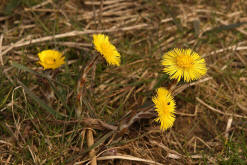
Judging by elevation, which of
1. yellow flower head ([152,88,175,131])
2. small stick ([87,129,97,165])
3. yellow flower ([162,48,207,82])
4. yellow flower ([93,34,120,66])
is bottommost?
small stick ([87,129,97,165])

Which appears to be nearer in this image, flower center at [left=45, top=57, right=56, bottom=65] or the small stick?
the small stick

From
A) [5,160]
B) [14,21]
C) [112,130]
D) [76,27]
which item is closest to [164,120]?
[112,130]

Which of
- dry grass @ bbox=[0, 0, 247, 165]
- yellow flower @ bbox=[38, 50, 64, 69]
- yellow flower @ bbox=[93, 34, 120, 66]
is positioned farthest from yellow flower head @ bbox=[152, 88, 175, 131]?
yellow flower @ bbox=[38, 50, 64, 69]

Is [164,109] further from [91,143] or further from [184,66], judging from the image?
[91,143]

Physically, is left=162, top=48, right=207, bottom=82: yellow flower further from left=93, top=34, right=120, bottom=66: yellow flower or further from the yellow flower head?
left=93, top=34, right=120, bottom=66: yellow flower

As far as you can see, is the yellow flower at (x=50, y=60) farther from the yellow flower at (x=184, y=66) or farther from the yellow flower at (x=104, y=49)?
the yellow flower at (x=184, y=66)

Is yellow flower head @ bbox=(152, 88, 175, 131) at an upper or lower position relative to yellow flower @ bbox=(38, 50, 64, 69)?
lower

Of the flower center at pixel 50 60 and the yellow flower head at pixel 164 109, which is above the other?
the flower center at pixel 50 60

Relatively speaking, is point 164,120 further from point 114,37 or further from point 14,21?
point 14,21

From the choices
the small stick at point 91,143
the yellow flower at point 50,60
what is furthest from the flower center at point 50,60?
the small stick at point 91,143
